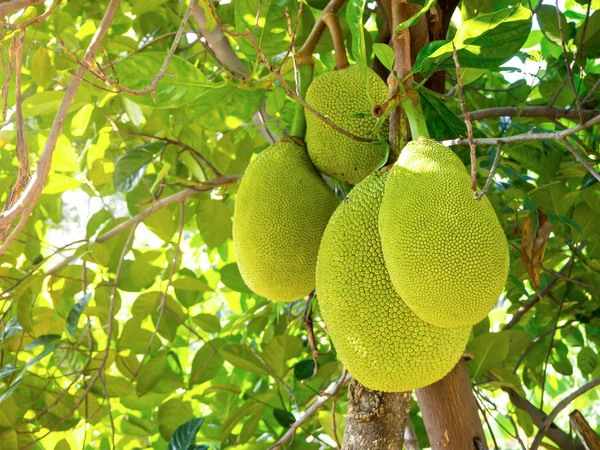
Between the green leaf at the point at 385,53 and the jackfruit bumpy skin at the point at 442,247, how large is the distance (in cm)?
13

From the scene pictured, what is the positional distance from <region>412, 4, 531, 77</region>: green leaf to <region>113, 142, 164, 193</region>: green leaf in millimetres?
605

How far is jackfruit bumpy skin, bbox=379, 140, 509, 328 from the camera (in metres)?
0.61

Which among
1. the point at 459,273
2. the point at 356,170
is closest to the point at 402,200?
the point at 459,273

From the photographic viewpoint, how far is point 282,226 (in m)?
0.82

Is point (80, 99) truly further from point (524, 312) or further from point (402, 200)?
point (524, 312)

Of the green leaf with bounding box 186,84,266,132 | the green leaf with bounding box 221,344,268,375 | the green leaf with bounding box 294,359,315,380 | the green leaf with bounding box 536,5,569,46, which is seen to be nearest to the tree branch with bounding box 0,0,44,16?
the green leaf with bounding box 186,84,266,132

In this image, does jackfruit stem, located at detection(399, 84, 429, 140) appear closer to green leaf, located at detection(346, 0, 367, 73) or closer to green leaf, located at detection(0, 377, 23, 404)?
green leaf, located at detection(346, 0, 367, 73)

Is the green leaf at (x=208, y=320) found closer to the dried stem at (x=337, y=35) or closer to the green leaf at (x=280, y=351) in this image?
the green leaf at (x=280, y=351)

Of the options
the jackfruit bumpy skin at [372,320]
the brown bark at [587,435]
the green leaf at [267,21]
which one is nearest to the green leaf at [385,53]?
the jackfruit bumpy skin at [372,320]

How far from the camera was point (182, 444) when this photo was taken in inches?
40.7

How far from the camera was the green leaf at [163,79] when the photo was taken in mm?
772

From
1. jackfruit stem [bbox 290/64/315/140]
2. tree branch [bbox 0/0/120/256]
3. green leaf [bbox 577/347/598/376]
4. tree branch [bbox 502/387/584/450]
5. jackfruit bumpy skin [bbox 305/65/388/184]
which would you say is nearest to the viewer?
tree branch [bbox 0/0/120/256]

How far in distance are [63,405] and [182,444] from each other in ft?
1.21

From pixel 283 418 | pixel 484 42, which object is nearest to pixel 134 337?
pixel 283 418
